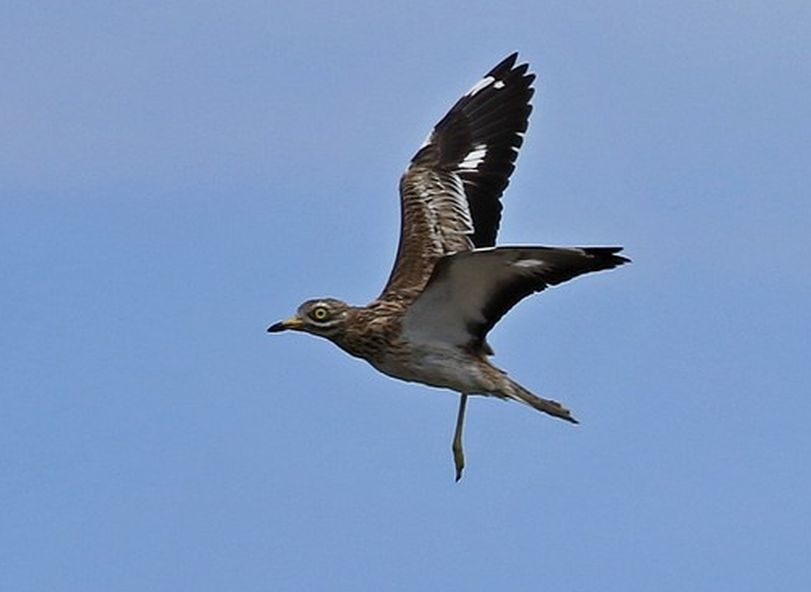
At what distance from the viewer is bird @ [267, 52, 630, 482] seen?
24.2m

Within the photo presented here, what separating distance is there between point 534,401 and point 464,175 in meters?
5.73

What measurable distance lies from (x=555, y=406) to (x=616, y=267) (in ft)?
9.96

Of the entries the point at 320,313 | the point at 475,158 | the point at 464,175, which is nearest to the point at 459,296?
the point at 320,313

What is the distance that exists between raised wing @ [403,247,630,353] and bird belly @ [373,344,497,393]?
12 cm

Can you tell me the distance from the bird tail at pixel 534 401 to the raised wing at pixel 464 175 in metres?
2.05

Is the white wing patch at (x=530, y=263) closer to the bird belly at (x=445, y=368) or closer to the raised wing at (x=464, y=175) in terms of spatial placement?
the bird belly at (x=445, y=368)

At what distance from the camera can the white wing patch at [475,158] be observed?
30.8 meters

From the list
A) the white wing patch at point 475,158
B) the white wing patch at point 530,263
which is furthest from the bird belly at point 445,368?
the white wing patch at point 475,158

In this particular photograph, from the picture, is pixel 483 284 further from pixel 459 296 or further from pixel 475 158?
pixel 475 158

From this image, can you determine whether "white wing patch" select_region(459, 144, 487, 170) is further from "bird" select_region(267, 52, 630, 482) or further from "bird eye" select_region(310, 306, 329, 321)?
"bird eye" select_region(310, 306, 329, 321)

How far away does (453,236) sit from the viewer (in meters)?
29.0

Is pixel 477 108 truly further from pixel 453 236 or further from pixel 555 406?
pixel 555 406

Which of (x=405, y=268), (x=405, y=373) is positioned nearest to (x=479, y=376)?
(x=405, y=373)

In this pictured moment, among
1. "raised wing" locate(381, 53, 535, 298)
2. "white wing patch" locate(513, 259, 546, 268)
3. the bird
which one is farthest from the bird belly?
"white wing patch" locate(513, 259, 546, 268)
